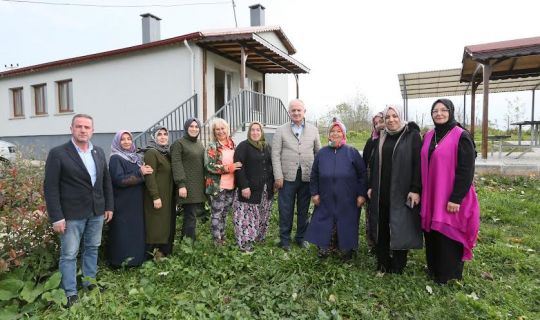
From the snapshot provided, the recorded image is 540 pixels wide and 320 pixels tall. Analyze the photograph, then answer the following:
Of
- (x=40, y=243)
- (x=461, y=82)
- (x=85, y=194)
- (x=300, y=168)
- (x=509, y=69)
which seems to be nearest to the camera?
(x=85, y=194)

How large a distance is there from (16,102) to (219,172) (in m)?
15.5

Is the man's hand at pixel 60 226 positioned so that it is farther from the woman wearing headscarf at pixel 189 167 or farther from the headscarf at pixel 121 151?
the woman wearing headscarf at pixel 189 167

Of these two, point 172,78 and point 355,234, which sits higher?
point 172,78

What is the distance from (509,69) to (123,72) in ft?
38.9

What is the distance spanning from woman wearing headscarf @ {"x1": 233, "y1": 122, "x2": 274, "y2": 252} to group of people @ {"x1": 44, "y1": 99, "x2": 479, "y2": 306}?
11 millimetres

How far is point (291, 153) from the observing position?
4.00 m

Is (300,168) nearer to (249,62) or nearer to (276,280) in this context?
(276,280)

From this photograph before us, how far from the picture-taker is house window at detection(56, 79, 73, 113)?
13.4 metres

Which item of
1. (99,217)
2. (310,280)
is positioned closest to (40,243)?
(99,217)

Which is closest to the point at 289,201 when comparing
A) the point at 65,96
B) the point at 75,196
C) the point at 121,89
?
the point at 75,196

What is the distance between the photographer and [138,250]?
358 centimetres

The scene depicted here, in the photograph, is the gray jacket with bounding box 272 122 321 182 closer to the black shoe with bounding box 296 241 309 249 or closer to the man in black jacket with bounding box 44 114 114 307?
the black shoe with bounding box 296 241 309 249

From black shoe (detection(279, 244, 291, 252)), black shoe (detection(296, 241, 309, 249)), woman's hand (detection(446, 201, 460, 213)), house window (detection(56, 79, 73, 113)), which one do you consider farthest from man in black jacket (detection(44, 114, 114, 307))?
house window (detection(56, 79, 73, 113))

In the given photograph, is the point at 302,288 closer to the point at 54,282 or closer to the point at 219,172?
the point at 219,172
